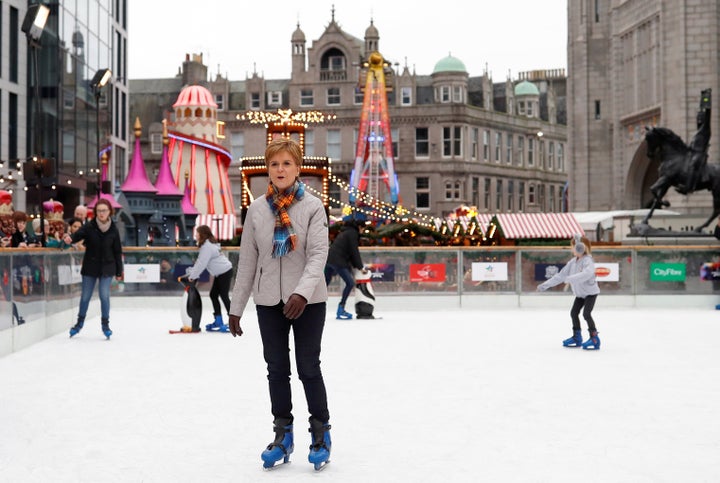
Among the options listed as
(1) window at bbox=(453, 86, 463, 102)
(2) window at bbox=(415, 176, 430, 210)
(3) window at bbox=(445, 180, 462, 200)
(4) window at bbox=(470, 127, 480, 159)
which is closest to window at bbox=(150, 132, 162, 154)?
(2) window at bbox=(415, 176, 430, 210)

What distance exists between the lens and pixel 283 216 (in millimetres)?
5691

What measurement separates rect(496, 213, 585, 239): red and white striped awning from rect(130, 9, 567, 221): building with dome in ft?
74.5

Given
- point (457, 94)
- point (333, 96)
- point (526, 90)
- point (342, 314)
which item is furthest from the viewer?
point (526, 90)

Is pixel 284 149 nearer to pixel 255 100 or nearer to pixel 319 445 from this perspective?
pixel 319 445

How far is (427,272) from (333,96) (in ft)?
145

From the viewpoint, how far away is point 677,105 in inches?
1676

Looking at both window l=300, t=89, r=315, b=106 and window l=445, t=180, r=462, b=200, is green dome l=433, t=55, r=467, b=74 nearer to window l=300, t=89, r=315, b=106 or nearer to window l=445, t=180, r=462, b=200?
window l=445, t=180, r=462, b=200

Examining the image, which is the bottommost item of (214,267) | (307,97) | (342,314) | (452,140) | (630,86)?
(342,314)

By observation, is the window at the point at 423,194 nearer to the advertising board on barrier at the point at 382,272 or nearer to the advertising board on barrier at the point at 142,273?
the advertising board on barrier at the point at 382,272

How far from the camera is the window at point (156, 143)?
226 ft

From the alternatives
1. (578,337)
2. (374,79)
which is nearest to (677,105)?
(374,79)

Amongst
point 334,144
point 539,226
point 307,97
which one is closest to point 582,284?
point 539,226

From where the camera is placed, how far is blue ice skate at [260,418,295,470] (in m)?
5.72

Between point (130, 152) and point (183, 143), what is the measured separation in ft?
92.2
